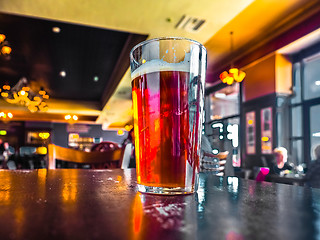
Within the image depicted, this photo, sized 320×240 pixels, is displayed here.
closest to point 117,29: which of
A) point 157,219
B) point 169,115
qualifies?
point 169,115

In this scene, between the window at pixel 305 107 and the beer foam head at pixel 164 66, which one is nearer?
the beer foam head at pixel 164 66

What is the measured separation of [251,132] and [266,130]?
0.61 m

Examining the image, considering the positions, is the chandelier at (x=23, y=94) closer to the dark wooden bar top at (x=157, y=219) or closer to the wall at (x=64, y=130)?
the wall at (x=64, y=130)

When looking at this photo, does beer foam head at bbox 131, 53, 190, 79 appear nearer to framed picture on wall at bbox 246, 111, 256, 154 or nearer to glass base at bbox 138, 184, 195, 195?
glass base at bbox 138, 184, 195, 195

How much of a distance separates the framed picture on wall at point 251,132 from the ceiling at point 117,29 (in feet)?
6.00

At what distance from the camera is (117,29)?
16.0 ft

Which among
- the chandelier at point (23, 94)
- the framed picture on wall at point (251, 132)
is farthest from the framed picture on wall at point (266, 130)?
the chandelier at point (23, 94)

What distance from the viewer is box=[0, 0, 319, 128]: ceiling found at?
13.5 feet

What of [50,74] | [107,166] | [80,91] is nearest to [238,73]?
[107,166]

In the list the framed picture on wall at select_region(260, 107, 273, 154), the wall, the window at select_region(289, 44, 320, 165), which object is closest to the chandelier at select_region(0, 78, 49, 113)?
the framed picture on wall at select_region(260, 107, 273, 154)

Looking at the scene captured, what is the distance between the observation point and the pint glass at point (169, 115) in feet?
1.38

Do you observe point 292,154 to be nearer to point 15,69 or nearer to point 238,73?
point 238,73

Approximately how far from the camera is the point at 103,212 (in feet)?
0.85

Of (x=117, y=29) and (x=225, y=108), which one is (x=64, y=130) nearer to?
(x=225, y=108)
